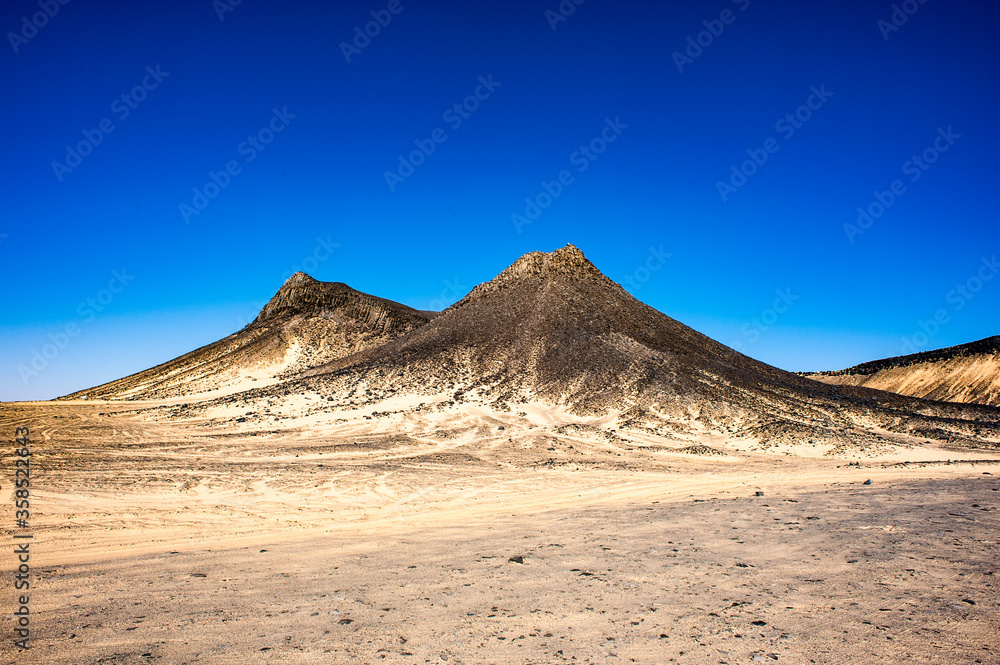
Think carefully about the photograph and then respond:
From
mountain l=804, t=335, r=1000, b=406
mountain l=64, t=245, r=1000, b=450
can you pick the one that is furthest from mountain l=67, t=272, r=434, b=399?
mountain l=804, t=335, r=1000, b=406

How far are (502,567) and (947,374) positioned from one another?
250 feet

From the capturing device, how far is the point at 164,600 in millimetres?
6176

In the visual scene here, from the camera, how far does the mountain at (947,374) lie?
2336 inches

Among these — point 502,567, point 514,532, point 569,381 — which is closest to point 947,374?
point 569,381

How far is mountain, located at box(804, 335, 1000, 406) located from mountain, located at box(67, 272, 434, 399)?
188ft

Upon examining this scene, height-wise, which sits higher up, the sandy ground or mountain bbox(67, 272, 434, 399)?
mountain bbox(67, 272, 434, 399)

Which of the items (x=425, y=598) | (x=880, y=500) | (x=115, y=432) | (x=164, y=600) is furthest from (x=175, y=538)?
(x=115, y=432)

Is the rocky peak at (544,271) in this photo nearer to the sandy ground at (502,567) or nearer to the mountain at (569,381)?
the mountain at (569,381)

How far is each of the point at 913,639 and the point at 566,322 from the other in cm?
3643

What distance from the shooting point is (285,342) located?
59000mm

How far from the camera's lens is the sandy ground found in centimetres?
507

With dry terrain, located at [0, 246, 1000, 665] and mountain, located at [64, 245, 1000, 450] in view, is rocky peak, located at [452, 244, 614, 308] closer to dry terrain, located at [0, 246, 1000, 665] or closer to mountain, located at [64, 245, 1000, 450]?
mountain, located at [64, 245, 1000, 450]

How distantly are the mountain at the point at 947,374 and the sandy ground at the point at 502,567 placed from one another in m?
55.8

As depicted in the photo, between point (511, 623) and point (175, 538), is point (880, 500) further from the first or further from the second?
point (175, 538)
